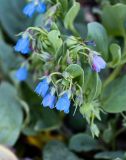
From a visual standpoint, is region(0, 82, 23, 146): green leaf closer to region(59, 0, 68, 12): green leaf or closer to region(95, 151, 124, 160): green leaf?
region(95, 151, 124, 160): green leaf

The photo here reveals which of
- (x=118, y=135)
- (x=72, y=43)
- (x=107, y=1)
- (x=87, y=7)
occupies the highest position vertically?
(x=72, y=43)

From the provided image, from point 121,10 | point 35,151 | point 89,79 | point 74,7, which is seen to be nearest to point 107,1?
point 121,10

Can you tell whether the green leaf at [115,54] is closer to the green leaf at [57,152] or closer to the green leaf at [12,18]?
the green leaf at [57,152]

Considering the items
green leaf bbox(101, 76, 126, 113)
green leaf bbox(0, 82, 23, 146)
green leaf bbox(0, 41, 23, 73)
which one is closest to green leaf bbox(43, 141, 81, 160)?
green leaf bbox(0, 82, 23, 146)

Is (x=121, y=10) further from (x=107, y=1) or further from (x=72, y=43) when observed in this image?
(x=72, y=43)

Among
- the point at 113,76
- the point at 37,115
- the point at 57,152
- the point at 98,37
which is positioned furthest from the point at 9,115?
the point at 98,37
